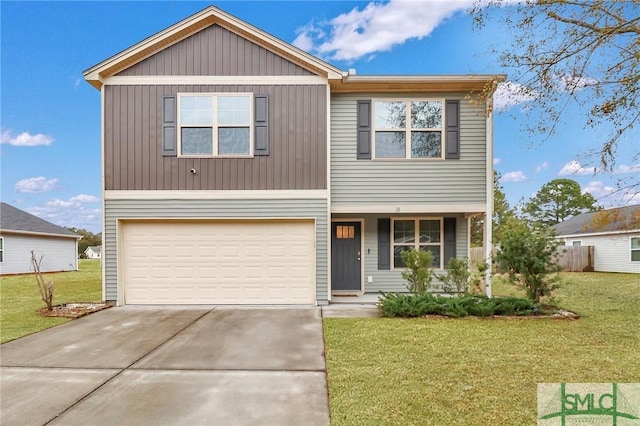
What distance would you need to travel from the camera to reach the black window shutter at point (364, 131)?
28.2 ft

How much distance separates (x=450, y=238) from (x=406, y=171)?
2.28 metres

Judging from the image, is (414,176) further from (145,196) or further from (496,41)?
(145,196)

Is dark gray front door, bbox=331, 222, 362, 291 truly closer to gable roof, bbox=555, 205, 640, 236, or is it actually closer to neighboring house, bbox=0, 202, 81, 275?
gable roof, bbox=555, 205, 640, 236

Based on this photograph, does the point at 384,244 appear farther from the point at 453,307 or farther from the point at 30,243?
the point at 30,243

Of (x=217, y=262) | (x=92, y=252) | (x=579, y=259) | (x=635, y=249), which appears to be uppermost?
(x=217, y=262)

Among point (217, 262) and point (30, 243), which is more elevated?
point (217, 262)

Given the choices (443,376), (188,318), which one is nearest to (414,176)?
(443,376)

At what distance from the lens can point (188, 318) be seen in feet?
22.7

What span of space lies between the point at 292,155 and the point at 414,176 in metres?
3.02

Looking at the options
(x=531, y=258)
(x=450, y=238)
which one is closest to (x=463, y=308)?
(x=531, y=258)

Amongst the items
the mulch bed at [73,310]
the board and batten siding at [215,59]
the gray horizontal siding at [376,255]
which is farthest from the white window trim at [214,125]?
the mulch bed at [73,310]

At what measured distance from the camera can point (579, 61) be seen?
5684mm

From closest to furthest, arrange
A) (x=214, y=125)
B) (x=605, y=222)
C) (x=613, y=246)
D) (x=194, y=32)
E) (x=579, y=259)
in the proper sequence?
(x=605, y=222) < (x=214, y=125) < (x=194, y=32) < (x=613, y=246) < (x=579, y=259)

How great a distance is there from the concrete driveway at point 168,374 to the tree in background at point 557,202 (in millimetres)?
39032
